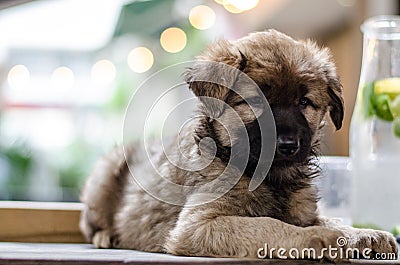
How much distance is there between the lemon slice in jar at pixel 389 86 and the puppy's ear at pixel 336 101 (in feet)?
1.09

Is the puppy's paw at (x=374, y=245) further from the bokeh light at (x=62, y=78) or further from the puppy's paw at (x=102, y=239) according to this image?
the bokeh light at (x=62, y=78)

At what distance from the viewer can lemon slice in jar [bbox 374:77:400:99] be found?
1537 millimetres

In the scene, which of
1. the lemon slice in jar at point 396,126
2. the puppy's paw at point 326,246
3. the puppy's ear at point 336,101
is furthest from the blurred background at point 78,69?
the puppy's paw at point 326,246

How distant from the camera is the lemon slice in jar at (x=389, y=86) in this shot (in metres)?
1.54

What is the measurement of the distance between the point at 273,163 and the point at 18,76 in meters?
2.75

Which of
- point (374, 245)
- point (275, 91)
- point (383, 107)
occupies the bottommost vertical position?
point (374, 245)

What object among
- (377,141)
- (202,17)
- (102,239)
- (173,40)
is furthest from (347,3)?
(102,239)

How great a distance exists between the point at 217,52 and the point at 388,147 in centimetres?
57

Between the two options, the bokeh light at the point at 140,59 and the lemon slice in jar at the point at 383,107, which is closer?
the lemon slice in jar at the point at 383,107

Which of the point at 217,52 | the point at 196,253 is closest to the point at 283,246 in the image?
the point at 196,253

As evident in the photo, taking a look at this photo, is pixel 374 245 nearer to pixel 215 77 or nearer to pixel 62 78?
pixel 215 77

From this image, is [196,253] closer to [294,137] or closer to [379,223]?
[294,137]

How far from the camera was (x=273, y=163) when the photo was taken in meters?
1.14

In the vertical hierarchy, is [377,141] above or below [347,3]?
below
